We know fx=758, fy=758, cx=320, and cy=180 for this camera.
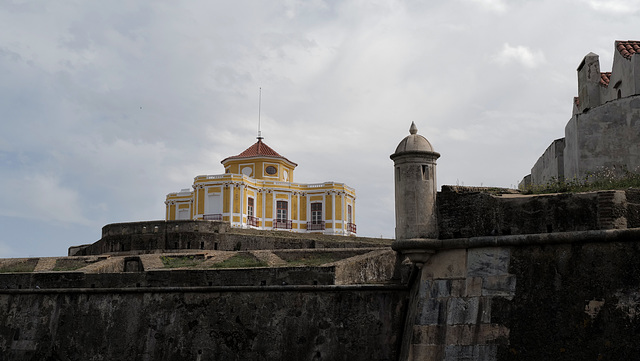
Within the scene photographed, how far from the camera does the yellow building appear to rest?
37.1 meters

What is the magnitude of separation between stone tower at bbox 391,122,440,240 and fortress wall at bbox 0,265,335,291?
10.6 ft

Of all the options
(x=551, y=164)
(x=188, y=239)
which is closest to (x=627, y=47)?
(x=551, y=164)

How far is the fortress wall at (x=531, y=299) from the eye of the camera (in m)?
9.42

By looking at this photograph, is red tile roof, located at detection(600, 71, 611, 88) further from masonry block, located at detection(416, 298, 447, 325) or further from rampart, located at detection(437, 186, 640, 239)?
masonry block, located at detection(416, 298, 447, 325)

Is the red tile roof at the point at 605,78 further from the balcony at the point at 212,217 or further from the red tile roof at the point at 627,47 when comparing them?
the balcony at the point at 212,217

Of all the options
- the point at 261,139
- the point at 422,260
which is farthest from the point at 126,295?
the point at 261,139

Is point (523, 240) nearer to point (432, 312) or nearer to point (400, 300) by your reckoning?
point (432, 312)

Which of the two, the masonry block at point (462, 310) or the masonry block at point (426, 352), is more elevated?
the masonry block at point (462, 310)

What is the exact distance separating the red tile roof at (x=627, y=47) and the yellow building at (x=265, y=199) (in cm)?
2204

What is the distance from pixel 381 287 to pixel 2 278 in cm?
894

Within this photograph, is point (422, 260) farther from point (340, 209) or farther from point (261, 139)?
point (261, 139)

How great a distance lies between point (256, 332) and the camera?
1388cm

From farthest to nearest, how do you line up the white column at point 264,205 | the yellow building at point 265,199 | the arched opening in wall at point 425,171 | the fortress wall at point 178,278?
1. the white column at point 264,205
2. the yellow building at point 265,199
3. the fortress wall at point 178,278
4. the arched opening in wall at point 425,171

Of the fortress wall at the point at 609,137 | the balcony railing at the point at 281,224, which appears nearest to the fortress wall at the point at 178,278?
the fortress wall at the point at 609,137
